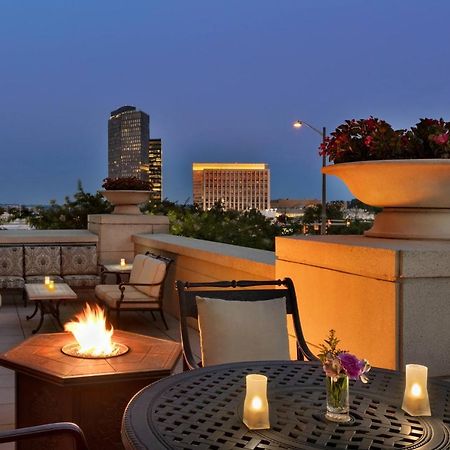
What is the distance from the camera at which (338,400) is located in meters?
1.97

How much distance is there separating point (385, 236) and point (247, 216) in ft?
31.6

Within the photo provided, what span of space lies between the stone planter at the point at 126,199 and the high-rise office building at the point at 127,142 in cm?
1627

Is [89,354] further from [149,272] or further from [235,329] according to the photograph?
[149,272]

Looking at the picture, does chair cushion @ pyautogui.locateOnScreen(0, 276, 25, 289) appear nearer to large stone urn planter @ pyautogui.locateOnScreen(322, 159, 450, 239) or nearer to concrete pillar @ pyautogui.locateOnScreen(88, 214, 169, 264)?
concrete pillar @ pyautogui.locateOnScreen(88, 214, 169, 264)

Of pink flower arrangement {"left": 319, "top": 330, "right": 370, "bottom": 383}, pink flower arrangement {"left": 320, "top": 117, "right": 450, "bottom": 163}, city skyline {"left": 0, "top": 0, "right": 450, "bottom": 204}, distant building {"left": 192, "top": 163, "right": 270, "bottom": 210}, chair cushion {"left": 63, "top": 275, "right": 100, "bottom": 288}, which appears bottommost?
chair cushion {"left": 63, "top": 275, "right": 100, "bottom": 288}

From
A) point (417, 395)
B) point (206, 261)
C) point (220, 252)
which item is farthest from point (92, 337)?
point (206, 261)

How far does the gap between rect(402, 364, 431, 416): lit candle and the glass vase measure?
21 centimetres

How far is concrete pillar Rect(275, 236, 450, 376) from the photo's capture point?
3094 millimetres

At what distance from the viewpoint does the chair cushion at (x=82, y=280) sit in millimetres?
9555

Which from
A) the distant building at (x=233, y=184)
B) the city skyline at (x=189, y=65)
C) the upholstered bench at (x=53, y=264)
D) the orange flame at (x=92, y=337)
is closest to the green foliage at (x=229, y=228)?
the upholstered bench at (x=53, y=264)

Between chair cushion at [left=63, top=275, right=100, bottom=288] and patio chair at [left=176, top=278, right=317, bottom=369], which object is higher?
patio chair at [left=176, top=278, right=317, bottom=369]

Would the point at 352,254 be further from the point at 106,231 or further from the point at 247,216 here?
the point at 247,216

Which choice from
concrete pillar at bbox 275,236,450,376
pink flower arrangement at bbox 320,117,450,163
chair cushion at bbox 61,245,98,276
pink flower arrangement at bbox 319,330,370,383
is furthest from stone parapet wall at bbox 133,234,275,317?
pink flower arrangement at bbox 319,330,370,383

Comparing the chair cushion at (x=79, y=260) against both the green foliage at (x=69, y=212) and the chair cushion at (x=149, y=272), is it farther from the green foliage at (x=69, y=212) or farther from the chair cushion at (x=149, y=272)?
the green foliage at (x=69, y=212)
